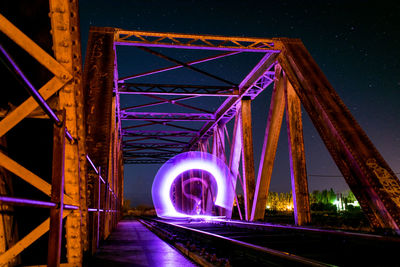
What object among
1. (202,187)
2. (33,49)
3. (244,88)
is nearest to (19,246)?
(33,49)

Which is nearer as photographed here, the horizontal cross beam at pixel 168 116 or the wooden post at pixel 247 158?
the wooden post at pixel 247 158

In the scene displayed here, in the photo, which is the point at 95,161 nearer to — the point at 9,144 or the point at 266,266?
the point at 9,144

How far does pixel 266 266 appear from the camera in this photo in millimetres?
4270

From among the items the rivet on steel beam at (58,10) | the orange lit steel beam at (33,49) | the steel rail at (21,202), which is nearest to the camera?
the steel rail at (21,202)

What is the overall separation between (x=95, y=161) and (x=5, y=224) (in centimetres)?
206

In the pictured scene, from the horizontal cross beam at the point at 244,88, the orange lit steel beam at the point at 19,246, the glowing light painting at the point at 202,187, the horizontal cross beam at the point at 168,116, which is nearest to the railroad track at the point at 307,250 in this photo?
the orange lit steel beam at the point at 19,246

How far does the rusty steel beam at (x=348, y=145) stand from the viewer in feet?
19.6

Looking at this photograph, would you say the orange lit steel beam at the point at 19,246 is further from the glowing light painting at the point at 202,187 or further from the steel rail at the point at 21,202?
the glowing light painting at the point at 202,187

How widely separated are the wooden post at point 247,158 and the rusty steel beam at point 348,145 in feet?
14.0

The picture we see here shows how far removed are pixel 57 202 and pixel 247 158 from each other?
10.9m

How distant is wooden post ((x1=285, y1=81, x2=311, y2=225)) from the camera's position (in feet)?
27.9

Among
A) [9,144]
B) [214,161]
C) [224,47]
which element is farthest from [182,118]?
[9,144]

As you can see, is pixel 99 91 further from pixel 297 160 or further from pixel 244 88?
pixel 244 88

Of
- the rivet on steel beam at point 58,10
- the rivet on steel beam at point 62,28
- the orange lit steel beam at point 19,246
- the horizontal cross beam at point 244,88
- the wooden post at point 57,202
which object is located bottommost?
the orange lit steel beam at point 19,246
